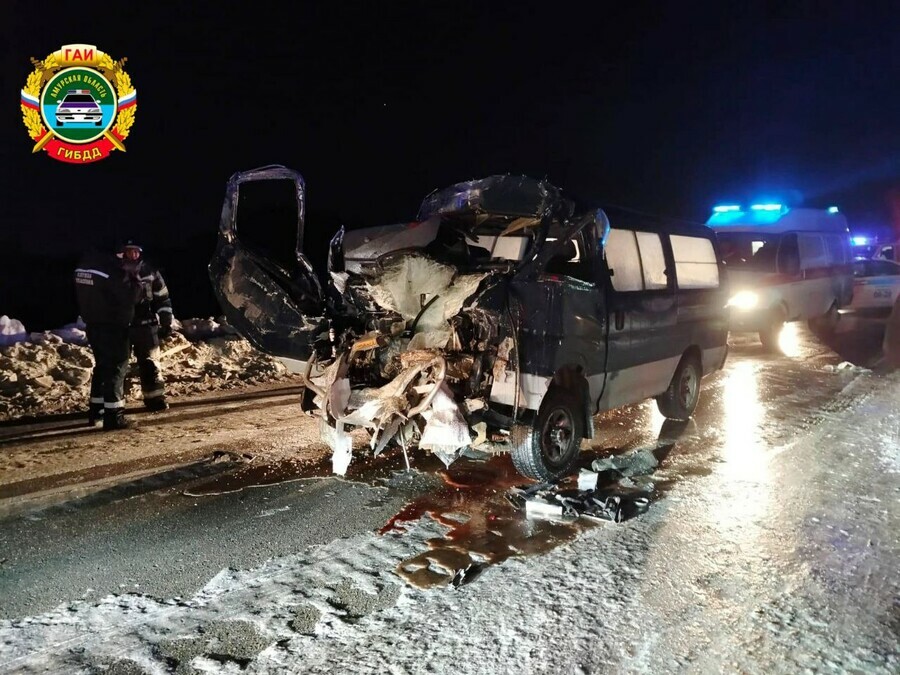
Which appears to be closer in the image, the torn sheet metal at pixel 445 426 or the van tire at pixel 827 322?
the torn sheet metal at pixel 445 426

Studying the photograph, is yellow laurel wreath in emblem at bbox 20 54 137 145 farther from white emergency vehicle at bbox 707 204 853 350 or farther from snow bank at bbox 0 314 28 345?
white emergency vehicle at bbox 707 204 853 350

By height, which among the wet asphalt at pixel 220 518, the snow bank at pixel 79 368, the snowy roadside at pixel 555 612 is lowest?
the snowy roadside at pixel 555 612

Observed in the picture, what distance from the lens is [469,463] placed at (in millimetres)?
5660

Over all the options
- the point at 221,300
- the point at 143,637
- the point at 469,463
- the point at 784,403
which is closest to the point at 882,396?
the point at 784,403

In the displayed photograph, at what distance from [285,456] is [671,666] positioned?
379cm

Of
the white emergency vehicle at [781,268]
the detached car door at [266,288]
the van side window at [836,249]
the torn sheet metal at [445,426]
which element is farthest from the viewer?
the van side window at [836,249]

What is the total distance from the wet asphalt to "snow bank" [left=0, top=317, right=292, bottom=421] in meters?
1.99

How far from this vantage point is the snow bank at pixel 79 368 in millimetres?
7238

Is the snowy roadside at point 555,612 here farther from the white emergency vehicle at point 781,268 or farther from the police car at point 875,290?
the police car at point 875,290

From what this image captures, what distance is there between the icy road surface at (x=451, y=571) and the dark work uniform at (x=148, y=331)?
2508mm

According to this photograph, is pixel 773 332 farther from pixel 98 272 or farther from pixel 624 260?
pixel 98 272

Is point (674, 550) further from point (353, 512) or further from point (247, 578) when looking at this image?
point (247, 578)

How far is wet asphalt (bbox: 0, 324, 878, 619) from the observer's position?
139 inches

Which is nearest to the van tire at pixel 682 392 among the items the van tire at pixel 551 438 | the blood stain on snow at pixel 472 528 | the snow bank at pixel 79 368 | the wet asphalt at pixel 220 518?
the wet asphalt at pixel 220 518
